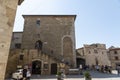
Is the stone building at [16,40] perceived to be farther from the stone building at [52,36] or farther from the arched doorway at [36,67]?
the arched doorway at [36,67]

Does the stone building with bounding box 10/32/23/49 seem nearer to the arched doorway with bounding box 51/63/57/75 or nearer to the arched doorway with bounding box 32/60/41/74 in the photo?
the arched doorway with bounding box 32/60/41/74

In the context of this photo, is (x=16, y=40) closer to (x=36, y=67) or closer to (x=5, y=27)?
(x=36, y=67)

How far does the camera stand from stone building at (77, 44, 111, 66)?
41.8m

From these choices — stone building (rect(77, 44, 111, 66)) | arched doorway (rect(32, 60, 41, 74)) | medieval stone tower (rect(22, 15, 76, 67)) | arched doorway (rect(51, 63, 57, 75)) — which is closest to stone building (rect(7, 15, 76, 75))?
medieval stone tower (rect(22, 15, 76, 67))

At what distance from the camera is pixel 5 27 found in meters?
4.02

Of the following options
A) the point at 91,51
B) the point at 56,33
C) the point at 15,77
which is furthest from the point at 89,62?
the point at 15,77

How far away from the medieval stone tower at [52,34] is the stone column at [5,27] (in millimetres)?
22471

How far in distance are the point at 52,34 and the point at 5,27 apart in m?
24.1

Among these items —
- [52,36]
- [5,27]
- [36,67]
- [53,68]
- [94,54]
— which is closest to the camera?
[5,27]

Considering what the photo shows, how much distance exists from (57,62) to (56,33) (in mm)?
6891

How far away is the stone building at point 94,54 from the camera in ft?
137

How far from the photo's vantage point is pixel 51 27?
28625 millimetres

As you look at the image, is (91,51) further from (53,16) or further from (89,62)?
(53,16)

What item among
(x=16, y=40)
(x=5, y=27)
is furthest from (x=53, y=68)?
(x=5, y=27)
